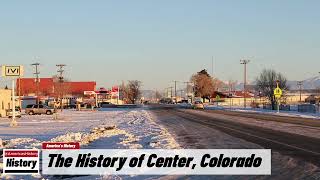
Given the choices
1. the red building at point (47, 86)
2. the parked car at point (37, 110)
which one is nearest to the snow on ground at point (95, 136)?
the parked car at point (37, 110)

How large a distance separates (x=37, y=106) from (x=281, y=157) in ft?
214

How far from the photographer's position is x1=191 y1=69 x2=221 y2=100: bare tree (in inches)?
6624

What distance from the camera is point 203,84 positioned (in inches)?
6629

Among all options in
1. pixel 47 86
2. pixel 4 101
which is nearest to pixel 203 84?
pixel 47 86

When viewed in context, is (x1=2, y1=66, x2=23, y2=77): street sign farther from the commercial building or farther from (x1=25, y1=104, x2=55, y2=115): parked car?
(x1=25, y1=104, x2=55, y2=115): parked car

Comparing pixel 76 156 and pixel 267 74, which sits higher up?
pixel 267 74

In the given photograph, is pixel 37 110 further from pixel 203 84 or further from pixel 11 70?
pixel 203 84

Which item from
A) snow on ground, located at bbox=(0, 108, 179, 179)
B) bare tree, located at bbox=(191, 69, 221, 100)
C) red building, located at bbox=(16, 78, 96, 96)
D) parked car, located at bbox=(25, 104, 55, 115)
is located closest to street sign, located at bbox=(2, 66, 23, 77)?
snow on ground, located at bbox=(0, 108, 179, 179)

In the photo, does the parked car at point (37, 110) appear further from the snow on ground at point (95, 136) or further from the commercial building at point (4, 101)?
the snow on ground at point (95, 136)

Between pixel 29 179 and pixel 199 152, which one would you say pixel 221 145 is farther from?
pixel 29 179

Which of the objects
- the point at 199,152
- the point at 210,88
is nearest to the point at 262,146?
the point at 199,152

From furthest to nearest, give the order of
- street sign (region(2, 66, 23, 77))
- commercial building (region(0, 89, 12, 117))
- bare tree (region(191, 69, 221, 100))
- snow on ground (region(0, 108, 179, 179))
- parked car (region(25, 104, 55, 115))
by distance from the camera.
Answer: bare tree (region(191, 69, 221, 100)) → parked car (region(25, 104, 55, 115)) → commercial building (region(0, 89, 12, 117)) → street sign (region(2, 66, 23, 77)) → snow on ground (region(0, 108, 179, 179))

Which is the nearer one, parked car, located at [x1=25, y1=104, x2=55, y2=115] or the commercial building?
the commercial building

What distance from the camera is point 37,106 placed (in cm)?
7812
